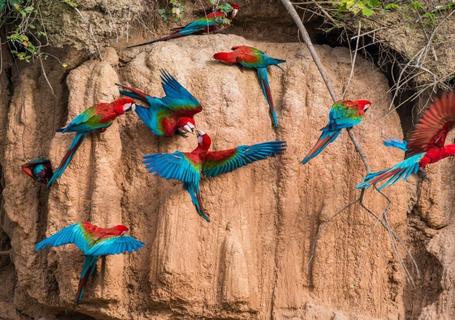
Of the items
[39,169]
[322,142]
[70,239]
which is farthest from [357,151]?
[39,169]

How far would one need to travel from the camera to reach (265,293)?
16.6 ft

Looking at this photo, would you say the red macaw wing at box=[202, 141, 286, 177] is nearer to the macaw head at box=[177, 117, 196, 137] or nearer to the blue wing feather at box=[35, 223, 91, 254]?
the macaw head at box=[177, 117, 196, 137]

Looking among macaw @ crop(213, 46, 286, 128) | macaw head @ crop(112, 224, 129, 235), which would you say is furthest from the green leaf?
macaw head @ crop(112, 224, 129, 235)

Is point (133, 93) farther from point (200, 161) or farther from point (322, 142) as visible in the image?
point (322, 142)

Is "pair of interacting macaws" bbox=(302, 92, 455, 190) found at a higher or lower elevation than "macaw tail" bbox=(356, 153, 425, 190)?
higher

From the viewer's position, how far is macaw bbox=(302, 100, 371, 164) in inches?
189

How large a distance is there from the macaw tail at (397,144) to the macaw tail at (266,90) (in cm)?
57

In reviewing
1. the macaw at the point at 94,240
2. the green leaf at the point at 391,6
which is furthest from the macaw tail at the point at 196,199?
the green leaf at the point at 391,6

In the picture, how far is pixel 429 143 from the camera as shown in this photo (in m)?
4.79

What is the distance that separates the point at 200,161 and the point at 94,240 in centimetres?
63

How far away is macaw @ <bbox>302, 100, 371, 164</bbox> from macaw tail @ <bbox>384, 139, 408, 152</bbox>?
11.3 inches

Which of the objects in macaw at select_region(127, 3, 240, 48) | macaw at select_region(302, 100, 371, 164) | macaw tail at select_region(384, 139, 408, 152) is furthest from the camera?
macaw at select_region(127, 3, 240, 48)

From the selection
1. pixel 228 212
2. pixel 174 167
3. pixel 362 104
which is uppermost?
pixel 362 104

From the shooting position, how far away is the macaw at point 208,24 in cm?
534
